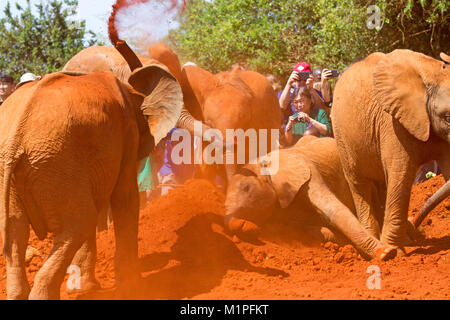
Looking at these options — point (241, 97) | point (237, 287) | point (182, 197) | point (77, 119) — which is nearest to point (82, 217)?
point (77, 119)

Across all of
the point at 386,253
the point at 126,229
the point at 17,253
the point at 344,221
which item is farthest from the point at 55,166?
the point at 344,221

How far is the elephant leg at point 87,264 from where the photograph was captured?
602cm

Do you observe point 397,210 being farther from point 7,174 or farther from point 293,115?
point 7,174

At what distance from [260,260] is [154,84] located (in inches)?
76.9

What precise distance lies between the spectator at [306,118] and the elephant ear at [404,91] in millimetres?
1894

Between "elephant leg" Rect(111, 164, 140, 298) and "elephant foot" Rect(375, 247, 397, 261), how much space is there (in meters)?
2.21

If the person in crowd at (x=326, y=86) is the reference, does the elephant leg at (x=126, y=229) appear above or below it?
below

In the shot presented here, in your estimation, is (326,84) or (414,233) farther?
(326,84)

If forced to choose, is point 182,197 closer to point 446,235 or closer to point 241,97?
point 241,97

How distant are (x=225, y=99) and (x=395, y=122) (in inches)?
92.9

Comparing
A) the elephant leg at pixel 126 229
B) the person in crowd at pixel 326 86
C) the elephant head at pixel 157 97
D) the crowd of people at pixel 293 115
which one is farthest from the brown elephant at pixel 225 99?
the elephant leg at pixel 126 229

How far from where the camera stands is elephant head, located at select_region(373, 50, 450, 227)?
21.1ft

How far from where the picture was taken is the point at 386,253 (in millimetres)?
6469

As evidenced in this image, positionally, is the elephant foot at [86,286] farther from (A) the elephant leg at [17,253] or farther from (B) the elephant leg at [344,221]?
(B) the elephant leg at [344,221]
